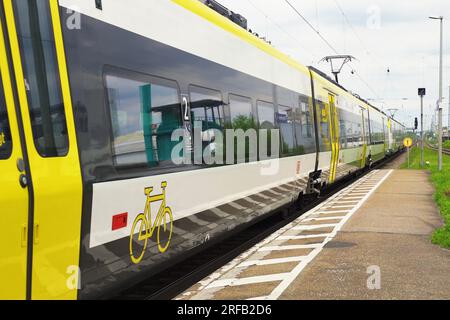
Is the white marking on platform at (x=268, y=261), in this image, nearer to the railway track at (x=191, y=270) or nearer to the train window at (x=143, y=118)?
the railway track at (x=191, y=270)

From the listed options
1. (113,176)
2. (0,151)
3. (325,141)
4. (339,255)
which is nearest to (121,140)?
(113,176)

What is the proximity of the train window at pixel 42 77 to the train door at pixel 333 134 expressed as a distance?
1239cm

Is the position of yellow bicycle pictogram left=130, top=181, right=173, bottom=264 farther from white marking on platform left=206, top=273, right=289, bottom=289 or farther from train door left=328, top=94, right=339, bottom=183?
train door left=328, top=94, right=339, bottom=183

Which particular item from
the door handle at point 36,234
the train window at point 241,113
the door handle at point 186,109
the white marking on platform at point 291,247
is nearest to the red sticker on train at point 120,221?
the door handle at point 36,234

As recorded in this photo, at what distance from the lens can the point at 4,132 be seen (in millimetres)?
3404

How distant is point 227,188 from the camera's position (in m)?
7.22

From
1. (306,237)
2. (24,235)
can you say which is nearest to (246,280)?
(306,237)

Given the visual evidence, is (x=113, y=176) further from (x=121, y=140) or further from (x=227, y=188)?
(x=227, y=188)

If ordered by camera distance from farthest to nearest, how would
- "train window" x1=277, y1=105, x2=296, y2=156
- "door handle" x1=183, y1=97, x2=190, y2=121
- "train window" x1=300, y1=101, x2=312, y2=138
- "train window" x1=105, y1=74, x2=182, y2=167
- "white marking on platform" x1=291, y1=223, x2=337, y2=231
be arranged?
"train window" x1=300, y1=101, x2=312, y2=138, "train window" x1=277, y1=105, x2=296, y2=156, "white marking on platform" x1=291, y1=223, x2=337, y2=231, "door handle" x1=183, y1=97, x2=190, y2=121, "train window" x1=105, y1=74, x2=182, y2=167

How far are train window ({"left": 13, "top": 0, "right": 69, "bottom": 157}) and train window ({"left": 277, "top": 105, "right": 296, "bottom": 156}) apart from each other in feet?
21.2

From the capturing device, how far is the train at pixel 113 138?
349 centimetres

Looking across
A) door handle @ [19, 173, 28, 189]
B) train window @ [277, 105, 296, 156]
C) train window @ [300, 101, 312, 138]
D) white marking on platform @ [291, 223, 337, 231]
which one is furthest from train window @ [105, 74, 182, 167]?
train window @ [300, 101, 312, 138]

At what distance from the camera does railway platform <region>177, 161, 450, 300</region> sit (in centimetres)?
582

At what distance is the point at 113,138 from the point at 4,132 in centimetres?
128
